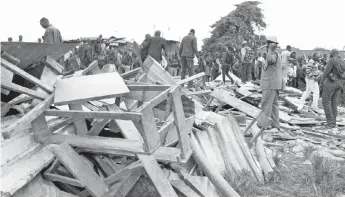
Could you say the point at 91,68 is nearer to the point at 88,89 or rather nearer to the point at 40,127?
the point at 88,89

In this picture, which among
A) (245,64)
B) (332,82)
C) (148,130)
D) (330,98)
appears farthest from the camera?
(245,64)

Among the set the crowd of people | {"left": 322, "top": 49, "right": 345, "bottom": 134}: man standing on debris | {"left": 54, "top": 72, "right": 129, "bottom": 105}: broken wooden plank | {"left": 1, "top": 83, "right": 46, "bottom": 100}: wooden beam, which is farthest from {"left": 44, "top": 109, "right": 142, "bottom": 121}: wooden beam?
{"left": 322, "top": 49, "right": 345, "bottom": 134}: man standing on debris

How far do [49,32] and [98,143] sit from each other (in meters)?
5.66

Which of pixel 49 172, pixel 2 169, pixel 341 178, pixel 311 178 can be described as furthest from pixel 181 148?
pixel 341 178

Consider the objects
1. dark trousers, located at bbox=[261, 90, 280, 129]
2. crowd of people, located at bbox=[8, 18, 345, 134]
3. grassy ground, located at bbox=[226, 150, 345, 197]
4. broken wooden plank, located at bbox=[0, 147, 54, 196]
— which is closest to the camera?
broken wooden plank, located at bbox=[0, 147, 54, 196]

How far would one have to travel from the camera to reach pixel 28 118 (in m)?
3.39

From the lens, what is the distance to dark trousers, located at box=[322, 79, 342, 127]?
9.05m

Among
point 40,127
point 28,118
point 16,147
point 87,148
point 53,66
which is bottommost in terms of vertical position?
point 87,148

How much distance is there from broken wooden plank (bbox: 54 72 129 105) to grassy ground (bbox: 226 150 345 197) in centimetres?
208

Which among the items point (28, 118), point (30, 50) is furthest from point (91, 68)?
point (28, 118)

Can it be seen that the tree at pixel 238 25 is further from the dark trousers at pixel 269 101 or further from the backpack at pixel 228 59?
the dark trousers at pixel 269 101

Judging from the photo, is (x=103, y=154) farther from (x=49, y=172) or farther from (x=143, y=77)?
(x=143, y=77)

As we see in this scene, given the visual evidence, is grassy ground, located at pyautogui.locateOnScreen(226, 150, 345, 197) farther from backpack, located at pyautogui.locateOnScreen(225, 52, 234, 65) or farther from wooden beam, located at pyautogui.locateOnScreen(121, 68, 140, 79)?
backpack, located at pyautogui.locateOnScreen(225, 52, 234, 65)

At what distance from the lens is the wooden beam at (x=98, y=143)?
363 cm
